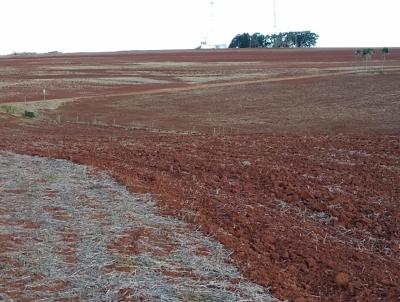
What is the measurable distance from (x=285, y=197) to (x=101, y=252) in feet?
16.5

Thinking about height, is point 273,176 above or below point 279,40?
below

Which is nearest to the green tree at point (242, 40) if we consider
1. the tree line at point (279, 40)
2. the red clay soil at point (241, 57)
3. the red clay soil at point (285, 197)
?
the tree line at point (279, 40)

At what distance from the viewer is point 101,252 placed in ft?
23.0

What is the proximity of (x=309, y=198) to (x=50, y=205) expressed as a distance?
4966 millimetres

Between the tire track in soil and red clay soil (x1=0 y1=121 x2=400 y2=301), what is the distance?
0.40m

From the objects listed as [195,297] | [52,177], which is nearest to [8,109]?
[52,177]

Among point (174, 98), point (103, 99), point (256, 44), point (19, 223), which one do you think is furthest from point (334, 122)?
point (256, 44)

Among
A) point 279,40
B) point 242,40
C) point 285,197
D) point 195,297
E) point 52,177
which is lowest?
point 285,197

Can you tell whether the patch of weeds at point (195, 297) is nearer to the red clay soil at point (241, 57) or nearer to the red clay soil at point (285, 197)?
the red clay soil at point (285, 197)

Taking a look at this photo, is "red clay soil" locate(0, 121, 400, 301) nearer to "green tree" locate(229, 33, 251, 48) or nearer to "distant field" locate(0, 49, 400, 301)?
"distant field" locate(0, 49, 400, 301)

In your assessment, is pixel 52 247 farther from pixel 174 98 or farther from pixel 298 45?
pixel 298 45

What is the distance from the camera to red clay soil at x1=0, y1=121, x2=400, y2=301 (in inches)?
279

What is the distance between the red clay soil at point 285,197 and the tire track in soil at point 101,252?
0.40 meters

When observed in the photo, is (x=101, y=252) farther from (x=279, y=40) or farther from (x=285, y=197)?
(x=279, y=40)
